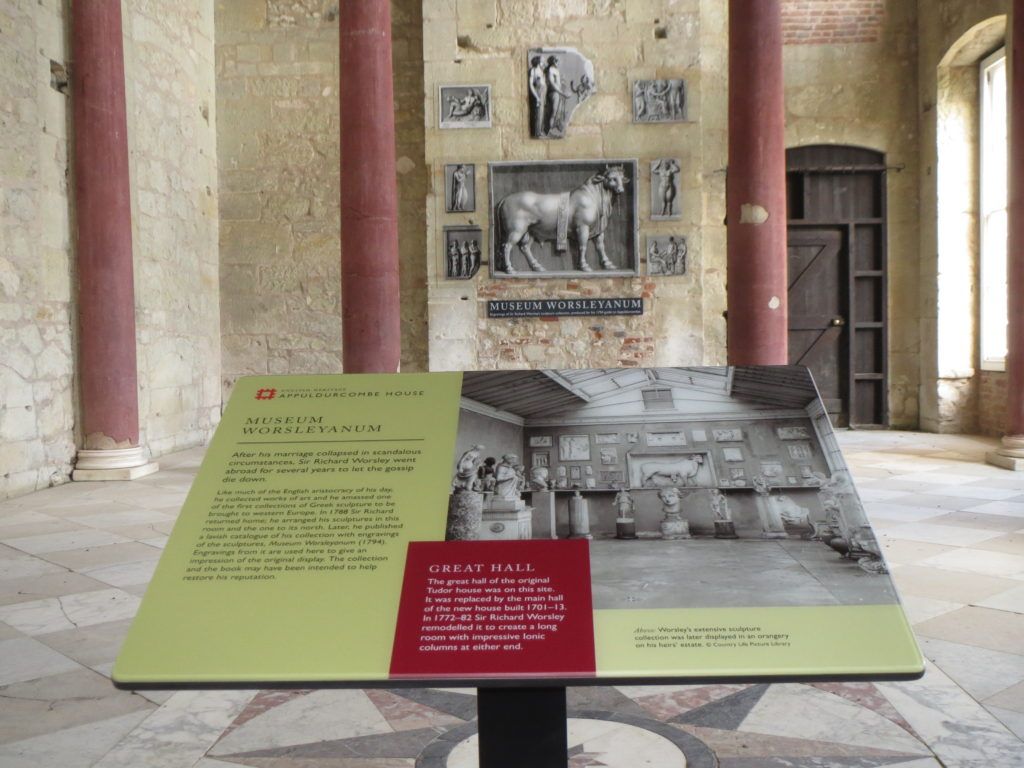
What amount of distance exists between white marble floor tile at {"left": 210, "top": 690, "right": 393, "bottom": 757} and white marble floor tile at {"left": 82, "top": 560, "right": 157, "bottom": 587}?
6.26ft

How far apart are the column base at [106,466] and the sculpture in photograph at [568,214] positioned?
451 centimetres

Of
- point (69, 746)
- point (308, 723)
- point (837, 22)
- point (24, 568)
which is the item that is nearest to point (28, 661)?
point (69, 746)

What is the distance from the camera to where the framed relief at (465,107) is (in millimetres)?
10773

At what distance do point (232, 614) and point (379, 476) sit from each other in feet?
1.36

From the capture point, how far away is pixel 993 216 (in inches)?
440

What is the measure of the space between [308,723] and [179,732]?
0.38m

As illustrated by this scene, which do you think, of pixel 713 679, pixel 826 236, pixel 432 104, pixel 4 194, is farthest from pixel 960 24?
pixel 713 679

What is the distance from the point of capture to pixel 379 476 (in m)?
2.04

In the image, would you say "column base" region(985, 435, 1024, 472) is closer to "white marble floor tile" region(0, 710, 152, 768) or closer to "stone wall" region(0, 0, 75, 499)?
"white marble floor tile" region(0, 710, 152, 768)

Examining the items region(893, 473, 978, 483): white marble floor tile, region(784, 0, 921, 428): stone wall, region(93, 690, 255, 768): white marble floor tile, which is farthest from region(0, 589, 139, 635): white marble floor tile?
region(784, 0, 921, 428): stone wall

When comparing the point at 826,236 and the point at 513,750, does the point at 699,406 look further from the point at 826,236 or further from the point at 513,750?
the point at 826,236

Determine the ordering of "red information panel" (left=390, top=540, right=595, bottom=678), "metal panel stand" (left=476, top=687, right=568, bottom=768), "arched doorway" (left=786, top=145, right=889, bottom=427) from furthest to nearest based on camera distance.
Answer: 1. "arched doorway" (left=786, top=145, right=889, bottom=427)
2. "metal panel stand" (left=476, top=687, right=568, bottom=768)
3. "red information panel" (left=390, top=540, right=595, bottom=678)

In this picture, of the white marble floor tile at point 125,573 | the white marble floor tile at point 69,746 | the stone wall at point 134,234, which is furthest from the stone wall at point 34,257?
the white marble floor tile at point 69,746

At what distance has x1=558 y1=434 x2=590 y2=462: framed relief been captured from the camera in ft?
6.86
